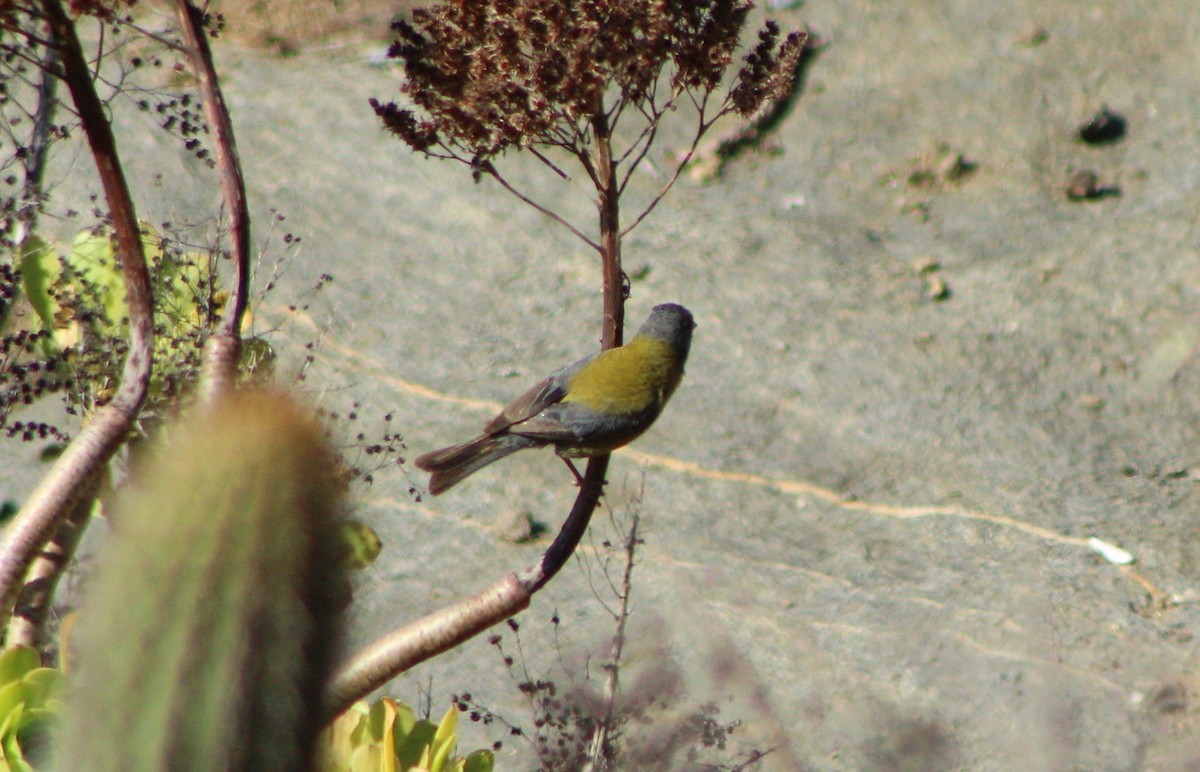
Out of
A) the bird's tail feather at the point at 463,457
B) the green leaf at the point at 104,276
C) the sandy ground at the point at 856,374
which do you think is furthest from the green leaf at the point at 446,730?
the green leaf at the point at 104,276

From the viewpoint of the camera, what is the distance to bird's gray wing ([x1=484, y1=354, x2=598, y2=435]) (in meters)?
2.60

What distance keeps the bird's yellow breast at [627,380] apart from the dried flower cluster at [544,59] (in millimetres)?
553

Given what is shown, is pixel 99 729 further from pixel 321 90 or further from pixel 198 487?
pixel 321 90

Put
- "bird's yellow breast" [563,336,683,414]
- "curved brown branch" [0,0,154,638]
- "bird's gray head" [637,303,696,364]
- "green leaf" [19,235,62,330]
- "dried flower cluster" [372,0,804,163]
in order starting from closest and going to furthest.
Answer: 1. "curved brown branch" [0,0,154,638]
2. "dried flower cluster" [372,0,804,163]
3. "bird's yellow breast" [563,336,683,414]
4. "bird's gray head" [637,303,696,364]
5. "green leaf" [19,235,62,330]

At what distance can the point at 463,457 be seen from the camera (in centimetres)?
254

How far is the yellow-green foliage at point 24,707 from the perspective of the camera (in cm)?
189

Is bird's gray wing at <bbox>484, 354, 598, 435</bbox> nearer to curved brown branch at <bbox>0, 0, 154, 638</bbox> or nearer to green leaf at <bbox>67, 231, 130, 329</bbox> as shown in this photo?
curved brown branch at <bbox>0, 0, 154, 638</bbox>

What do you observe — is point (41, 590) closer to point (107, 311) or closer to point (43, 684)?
point (43, 684)

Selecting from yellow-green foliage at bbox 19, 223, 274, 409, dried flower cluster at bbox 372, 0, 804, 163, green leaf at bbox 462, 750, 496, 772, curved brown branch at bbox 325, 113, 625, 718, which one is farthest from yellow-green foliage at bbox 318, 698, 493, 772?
dried flower cluster at bbox 372, 0, 804, 163

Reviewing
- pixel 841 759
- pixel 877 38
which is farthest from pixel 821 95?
pixel 841 759

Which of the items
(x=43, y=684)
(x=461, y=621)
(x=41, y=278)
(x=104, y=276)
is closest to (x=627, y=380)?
(x=461, y=621)

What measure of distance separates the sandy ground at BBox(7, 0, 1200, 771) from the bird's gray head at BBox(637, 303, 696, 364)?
1.00m

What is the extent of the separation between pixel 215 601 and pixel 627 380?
1.63 m

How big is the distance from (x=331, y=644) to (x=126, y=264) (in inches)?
49.4
